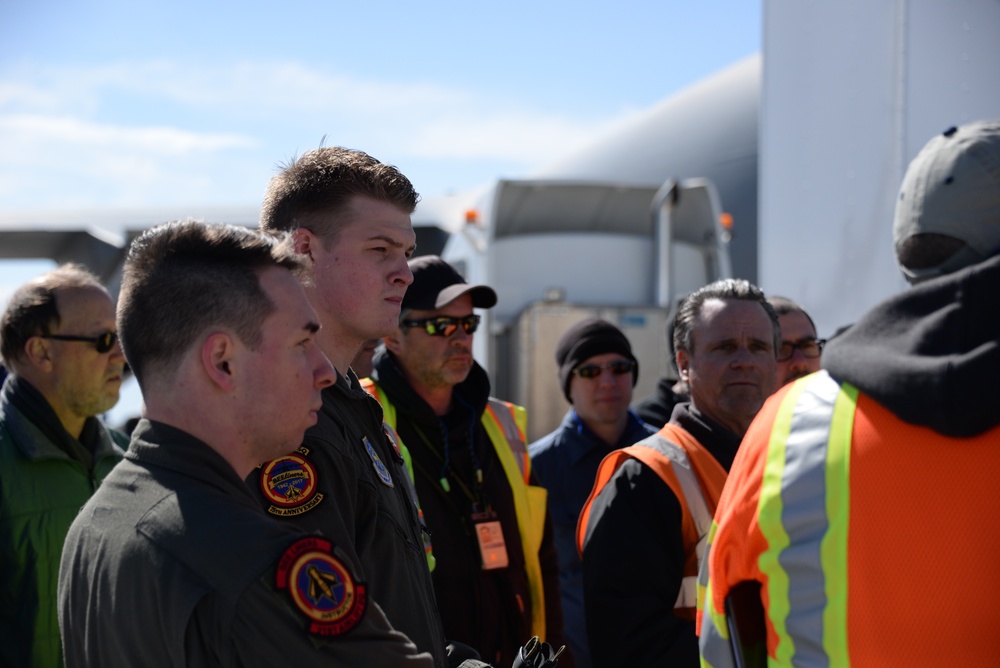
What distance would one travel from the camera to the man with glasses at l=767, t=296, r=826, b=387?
154 inches

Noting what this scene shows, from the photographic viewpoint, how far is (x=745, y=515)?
1661 mm

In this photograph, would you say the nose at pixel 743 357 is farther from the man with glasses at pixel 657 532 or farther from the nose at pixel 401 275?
the nose at pixel 401 275

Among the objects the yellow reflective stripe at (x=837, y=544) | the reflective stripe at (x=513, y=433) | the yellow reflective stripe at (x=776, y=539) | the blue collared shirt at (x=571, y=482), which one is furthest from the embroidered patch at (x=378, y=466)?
the blue collared shirt at (x=571, y=482)

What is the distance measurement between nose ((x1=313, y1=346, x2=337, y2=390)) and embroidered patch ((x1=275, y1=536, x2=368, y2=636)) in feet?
1.06

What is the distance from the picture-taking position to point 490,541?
3236mm

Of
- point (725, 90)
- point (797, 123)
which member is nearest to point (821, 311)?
point (797, 123)

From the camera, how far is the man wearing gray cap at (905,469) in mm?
1457

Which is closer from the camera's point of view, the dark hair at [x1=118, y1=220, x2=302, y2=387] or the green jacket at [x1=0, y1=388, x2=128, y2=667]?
the dark hair at [x1=118, y1=220, x2=302, y2=387]

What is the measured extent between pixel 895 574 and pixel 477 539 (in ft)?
6.15

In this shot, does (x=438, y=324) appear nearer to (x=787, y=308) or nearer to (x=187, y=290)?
(x=787, y=308)

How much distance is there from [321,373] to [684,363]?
1822mm

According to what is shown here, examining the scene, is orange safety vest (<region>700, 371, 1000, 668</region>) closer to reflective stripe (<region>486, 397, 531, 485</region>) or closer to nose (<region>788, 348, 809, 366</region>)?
reflective stripe (<region>486, 397, 531, 485</region>)

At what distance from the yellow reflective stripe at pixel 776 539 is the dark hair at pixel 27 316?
8.17 ft

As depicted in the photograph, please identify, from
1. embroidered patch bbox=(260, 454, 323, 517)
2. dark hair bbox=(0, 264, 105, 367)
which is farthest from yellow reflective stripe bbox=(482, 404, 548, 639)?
embroidered patch bbox=(260, 454, 323, 517)
